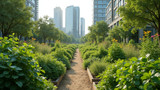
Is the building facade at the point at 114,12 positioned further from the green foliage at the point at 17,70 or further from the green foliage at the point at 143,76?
the green foliage at the point at 17,70

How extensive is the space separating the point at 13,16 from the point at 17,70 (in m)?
16.1

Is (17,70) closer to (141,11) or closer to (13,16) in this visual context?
(141,11)

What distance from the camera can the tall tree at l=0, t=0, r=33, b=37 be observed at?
49.7 feet

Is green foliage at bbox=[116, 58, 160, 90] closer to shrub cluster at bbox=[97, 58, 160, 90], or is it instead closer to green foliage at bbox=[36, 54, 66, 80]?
shrub cluster at bbox=[97, 58, 160, 90]

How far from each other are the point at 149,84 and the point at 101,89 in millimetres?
2013

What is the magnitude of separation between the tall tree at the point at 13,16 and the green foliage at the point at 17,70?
14857 mm

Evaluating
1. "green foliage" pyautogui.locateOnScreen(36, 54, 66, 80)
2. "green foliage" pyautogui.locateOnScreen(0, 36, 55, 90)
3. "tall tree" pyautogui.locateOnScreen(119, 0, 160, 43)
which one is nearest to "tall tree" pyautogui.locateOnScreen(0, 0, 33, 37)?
"green foliage" pyautogui.locateOnScreen(36, 54, 66, 80)

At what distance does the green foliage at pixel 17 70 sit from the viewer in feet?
7.09

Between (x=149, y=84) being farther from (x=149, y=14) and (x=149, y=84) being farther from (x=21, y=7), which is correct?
(x=21, y=7)

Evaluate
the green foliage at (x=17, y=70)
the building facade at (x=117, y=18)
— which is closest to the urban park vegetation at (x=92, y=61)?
the green foliage at (x=17, y=70)

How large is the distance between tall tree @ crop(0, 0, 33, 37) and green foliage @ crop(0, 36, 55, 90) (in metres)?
14.9

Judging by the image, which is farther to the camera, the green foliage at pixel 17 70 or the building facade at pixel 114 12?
the building facade at pixel 114 12

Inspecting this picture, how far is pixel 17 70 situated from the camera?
2289mm

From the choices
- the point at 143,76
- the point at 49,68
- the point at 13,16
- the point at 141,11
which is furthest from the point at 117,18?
the point at 143,76
